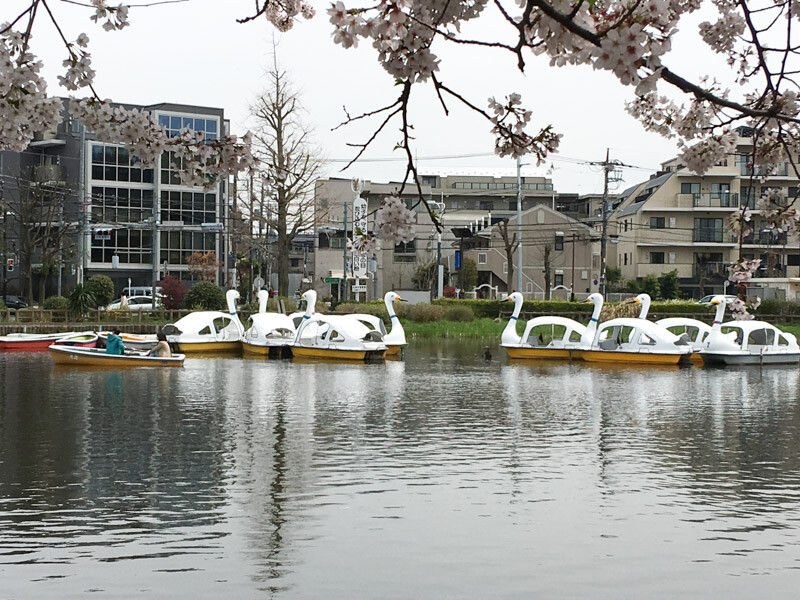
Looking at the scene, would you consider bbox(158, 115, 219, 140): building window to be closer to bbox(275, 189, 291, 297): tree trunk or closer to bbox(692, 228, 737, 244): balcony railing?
bbox(275, 189, 291, 297): tree trunk

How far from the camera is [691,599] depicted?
A: 8.05 m

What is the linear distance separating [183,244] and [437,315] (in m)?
20.8

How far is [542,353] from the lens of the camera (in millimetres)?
34031

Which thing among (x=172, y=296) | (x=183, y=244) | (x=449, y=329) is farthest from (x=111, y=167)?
(x=449, y=329)

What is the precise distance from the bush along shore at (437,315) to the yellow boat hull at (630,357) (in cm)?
725

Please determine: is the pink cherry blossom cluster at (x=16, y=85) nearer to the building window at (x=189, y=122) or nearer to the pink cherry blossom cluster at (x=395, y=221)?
the pink cherry blossom cluster at (x=395, y=221)

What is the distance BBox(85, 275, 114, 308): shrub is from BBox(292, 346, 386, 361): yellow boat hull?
13.4 metres

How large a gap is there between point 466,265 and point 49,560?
196 feet

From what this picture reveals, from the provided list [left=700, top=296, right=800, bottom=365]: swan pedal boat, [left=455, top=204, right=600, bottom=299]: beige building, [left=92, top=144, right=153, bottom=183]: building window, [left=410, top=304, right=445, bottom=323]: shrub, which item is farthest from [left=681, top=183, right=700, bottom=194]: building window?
[left=92, top=144, right=153, bottom=183]: building window

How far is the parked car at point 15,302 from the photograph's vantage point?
51559mm

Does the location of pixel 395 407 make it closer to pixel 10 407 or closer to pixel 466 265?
pixel 10 407

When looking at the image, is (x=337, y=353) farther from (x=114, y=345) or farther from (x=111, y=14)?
(x=111, y=14)

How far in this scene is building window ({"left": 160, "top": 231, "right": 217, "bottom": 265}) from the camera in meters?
59.4

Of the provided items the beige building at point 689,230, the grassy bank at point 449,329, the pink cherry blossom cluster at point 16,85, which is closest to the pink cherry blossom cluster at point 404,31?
the pink cherry blossom cluster at point 16,85
